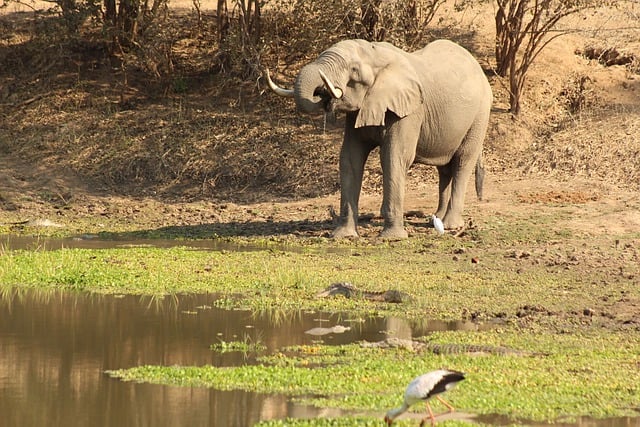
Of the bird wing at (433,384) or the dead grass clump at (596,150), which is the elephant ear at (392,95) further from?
the bird wing at (433,384)

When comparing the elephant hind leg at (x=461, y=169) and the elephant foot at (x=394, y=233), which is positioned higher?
the elephant hind leg at (x=461, y=169)

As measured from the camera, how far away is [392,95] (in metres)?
16.8

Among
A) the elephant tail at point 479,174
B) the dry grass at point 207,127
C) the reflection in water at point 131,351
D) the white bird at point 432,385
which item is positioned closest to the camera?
the white bird at point 432,385

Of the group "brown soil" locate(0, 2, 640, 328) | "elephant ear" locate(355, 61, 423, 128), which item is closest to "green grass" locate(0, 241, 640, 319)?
"elephant ear" locate(355, 61, 423, 128)

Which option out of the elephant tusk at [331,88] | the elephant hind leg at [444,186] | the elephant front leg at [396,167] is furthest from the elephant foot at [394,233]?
the elephant tusk at [331,88]

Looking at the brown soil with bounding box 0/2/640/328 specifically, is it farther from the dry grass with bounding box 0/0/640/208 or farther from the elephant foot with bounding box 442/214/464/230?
the elephant foot with bounding box 442/214/464/230

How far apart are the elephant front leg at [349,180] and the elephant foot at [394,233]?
1.29ft

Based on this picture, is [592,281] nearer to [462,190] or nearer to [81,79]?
[462,190]

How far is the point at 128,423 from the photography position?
8.05 metres

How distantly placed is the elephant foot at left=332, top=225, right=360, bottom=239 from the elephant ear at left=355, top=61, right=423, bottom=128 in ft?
4.86

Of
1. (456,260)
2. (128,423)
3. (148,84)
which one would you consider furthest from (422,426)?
(148,84)

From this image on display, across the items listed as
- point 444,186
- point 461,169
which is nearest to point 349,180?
point 461,169

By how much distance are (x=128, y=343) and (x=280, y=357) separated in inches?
57.3

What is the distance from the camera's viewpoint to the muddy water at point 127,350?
27.1ft
